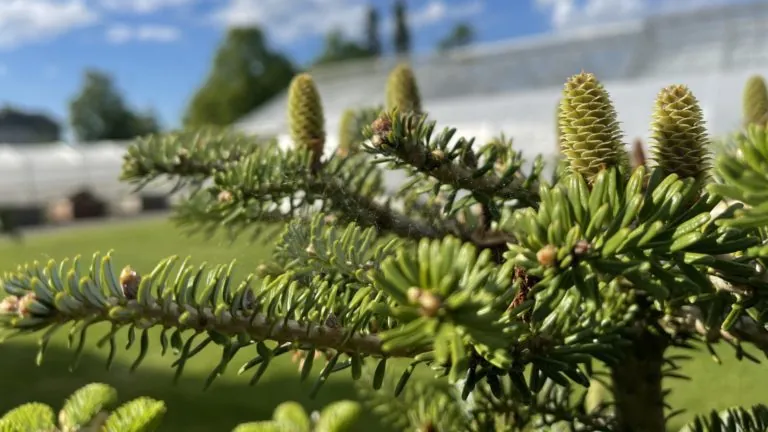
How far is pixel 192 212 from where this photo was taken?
537 mm

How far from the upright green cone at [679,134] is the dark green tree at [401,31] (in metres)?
24.6

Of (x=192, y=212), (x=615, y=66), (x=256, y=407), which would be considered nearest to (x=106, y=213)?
(x=615, y=66)

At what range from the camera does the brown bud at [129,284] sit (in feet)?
0.92

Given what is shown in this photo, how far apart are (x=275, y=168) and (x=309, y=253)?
117 millimetres

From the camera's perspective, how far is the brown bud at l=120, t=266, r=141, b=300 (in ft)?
0.92

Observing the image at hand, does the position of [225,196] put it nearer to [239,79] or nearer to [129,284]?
[129,284]

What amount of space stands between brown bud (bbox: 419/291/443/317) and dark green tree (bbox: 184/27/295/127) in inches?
766

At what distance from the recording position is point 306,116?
535 mm

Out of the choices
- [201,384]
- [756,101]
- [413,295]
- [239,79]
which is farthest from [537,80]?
[239,79]

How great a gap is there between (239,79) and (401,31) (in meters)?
7.34

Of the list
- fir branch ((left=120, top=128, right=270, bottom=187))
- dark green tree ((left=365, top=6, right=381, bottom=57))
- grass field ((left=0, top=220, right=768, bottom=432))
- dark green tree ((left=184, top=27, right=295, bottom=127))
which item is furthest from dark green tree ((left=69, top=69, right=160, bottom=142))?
fir branch ((left=120, top=128, right=270, bottom=187))

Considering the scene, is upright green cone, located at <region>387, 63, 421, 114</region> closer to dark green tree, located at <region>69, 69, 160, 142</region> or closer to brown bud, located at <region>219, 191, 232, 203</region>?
brown bud, located at <region>219, 191, 232, 203</region>

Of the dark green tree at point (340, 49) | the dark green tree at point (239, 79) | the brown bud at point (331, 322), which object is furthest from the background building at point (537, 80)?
the dark green tree at point (340, 49)

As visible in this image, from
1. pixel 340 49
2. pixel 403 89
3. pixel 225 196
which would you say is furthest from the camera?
pixel 340 49
